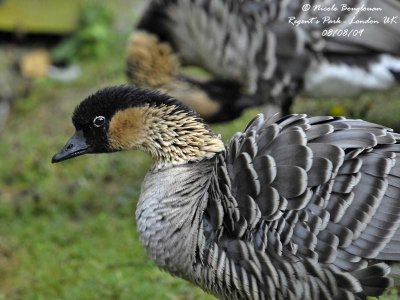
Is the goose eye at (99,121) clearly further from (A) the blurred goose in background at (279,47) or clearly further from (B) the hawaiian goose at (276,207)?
(A) the blurred goose in background at (279,47)

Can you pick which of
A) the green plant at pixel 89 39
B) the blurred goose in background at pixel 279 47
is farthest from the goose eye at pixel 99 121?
the green plant at pixel 89 39

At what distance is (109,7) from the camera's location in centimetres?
863

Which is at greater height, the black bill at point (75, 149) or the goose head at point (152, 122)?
the goose head at point (152, 122)

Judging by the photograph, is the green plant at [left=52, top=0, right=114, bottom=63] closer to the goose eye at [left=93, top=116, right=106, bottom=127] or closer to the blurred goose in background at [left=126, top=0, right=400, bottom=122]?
the blurred goose in background at [left=126, top=0, right=400, bottom=122]

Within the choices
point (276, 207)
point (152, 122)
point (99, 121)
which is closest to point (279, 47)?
point (152, 122)

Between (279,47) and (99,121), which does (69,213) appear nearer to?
(279,47)

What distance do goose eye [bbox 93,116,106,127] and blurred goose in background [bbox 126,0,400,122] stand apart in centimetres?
203

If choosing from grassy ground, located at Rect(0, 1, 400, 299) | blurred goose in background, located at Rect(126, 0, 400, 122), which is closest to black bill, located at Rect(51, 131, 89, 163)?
grassy ground, located at Rect(0, 1, 400, 299)

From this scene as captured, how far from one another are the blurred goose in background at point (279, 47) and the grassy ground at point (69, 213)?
2.22ft

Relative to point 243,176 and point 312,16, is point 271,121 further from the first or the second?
point 312,16

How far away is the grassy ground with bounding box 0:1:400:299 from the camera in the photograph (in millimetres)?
5311

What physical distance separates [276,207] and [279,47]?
2.35 metres

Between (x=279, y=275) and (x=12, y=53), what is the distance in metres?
5.71

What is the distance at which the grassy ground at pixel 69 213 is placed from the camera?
531 centimetres
